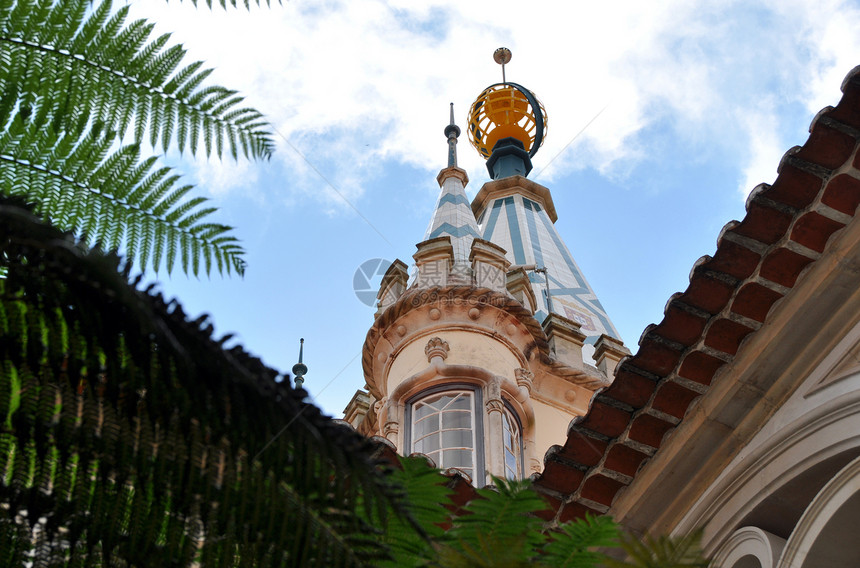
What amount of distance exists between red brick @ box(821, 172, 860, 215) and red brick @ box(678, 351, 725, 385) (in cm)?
118

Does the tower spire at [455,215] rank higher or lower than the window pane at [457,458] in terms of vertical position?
higher

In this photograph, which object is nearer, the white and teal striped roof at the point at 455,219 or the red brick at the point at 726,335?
the red brick at the point at 726,335

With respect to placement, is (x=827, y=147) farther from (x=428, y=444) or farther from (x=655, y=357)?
(x=428, y=444)

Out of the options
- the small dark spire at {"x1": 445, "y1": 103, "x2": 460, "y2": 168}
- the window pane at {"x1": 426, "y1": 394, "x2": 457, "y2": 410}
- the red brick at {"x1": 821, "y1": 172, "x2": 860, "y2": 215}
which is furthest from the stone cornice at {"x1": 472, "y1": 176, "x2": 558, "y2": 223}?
the red brick at {"x1": 821, "y1": 172, "x2": 860, "y2": 215}

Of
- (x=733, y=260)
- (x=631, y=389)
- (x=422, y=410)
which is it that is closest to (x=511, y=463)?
(x=422, y=410)

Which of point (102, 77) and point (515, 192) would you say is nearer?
point (102, 77)

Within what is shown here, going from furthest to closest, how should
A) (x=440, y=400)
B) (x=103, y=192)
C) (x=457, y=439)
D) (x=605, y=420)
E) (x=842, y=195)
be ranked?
(x=440, y=400)
(x=457, y=439)
(x=605, y=420)
(x=842, y=195)
(x=103, y=192)

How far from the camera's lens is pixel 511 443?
55.6 ft

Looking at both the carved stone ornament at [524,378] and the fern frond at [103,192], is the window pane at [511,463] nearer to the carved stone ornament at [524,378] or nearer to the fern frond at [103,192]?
the carved stone ornament at [524,378]

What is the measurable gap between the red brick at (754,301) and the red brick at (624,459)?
3.72ft

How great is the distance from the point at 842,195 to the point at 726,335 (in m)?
1.08

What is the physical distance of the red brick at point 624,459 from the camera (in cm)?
712

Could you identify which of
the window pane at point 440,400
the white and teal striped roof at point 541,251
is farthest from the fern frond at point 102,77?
the white and teal striped roof at point 541,251

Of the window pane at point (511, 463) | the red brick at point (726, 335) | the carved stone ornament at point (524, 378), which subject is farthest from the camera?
the carved stone ornament at point (524, 378)
